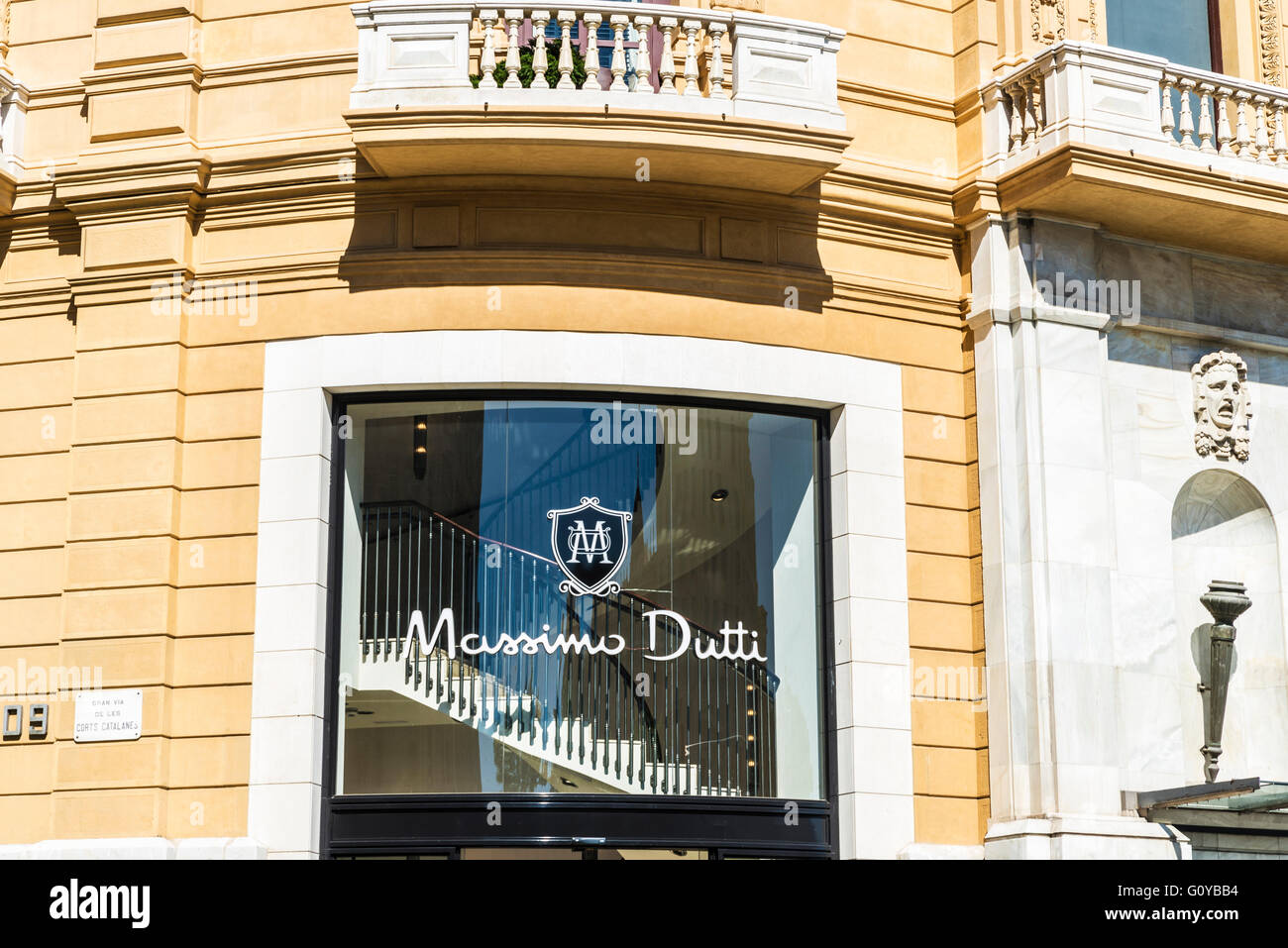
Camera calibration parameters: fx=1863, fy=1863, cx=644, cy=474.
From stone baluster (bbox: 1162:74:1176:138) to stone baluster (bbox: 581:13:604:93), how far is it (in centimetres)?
530

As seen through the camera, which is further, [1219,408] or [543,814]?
[1219,408]

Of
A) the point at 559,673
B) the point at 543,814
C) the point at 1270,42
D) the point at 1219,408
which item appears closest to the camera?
the point at 543,814

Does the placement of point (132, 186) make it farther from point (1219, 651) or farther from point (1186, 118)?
point (1219, 651)

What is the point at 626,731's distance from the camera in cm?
A: 1595

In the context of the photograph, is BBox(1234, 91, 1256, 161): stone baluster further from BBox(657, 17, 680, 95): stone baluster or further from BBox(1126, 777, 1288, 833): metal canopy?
BBox(1126, 777, 1288, 833): metal canopy

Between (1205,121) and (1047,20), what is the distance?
6.04 feet

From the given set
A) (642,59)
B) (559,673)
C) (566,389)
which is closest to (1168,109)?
(642,59)

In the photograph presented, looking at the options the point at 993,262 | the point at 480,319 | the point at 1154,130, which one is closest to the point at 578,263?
the point at 480,319

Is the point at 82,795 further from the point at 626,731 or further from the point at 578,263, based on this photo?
the point at 578,263

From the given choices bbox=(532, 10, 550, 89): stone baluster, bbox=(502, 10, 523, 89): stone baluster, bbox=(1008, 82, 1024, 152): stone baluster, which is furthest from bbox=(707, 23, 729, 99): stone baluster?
bbox=(1008, 82, 1024, 152): stone baluster

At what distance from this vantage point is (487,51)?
16156 mm

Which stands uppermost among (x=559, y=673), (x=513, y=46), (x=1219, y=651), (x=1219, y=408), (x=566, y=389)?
(x=513, y=46)

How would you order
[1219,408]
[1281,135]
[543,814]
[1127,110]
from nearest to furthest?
[543,814], [1127,110], [1219,408], [1281,135]

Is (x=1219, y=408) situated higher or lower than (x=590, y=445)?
higher
